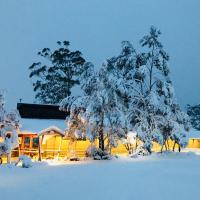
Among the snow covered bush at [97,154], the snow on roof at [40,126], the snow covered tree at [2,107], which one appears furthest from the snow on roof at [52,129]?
the snow covered tree at [2,107]

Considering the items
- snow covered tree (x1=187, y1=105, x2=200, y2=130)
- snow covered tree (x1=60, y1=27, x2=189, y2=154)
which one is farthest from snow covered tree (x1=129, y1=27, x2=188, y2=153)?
snow covered tree (x1=187, y1=105, x2=200, y2=130)

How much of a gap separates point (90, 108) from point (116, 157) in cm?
417

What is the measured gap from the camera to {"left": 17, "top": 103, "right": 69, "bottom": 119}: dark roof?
3756 cm

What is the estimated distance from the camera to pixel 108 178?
19266 mm

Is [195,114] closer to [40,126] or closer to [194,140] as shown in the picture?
[194,140]

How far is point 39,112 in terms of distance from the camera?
37.9m

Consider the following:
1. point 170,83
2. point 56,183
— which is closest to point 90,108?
point 170,83

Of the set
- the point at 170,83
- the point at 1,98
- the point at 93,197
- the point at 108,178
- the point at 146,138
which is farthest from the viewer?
the point at 170,83

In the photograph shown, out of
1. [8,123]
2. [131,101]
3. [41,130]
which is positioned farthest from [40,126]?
[131,101]

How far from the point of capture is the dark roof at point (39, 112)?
37562mm

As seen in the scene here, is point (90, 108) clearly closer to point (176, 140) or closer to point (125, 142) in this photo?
point (125, 142)

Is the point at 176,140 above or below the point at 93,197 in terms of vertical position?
above

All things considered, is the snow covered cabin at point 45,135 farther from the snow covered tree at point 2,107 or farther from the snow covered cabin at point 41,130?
the snow covered tree at point 2,107

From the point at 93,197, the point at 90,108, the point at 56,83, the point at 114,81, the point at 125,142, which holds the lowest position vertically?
the point at 93,197
